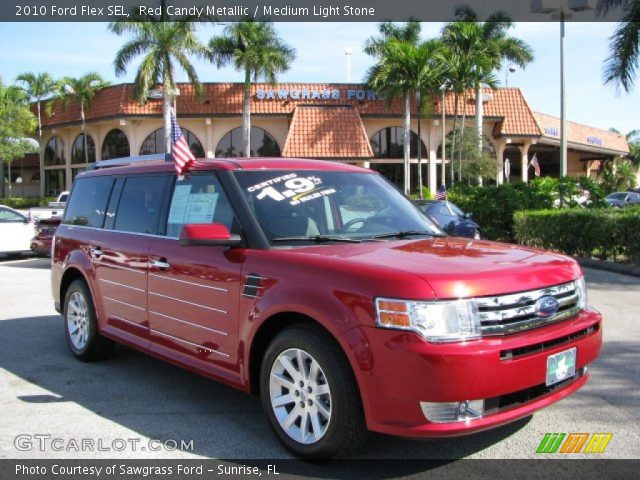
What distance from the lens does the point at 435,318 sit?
328cm

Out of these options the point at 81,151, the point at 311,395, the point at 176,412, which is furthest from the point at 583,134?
the point at 311,395

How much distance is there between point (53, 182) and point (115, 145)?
9106 millimetres

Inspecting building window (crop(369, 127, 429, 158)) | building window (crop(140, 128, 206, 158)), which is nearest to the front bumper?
building window (crop(140, 128, 206, 158))

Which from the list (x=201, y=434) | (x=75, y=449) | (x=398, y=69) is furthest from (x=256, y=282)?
(x=398, y=69)

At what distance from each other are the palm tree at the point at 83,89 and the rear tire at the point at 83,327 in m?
33.0

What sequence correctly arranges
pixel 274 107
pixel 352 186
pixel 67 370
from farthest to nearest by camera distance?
pixel 274 107, pixel 67 370, pixel 352 186

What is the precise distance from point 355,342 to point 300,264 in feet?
2.14

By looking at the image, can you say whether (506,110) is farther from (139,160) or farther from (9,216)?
(139,160)

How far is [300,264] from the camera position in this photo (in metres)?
3.79

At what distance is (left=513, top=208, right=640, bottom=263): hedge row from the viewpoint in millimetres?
12312

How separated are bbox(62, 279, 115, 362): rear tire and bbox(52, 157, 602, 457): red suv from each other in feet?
1.04

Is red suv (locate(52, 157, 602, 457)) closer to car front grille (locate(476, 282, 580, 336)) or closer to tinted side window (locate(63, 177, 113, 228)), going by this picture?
car front grille (locate(476, 282, 580, 336))

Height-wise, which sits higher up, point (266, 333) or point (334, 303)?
point (334, 303)

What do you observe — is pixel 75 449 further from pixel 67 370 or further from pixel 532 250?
pixel 532 250
